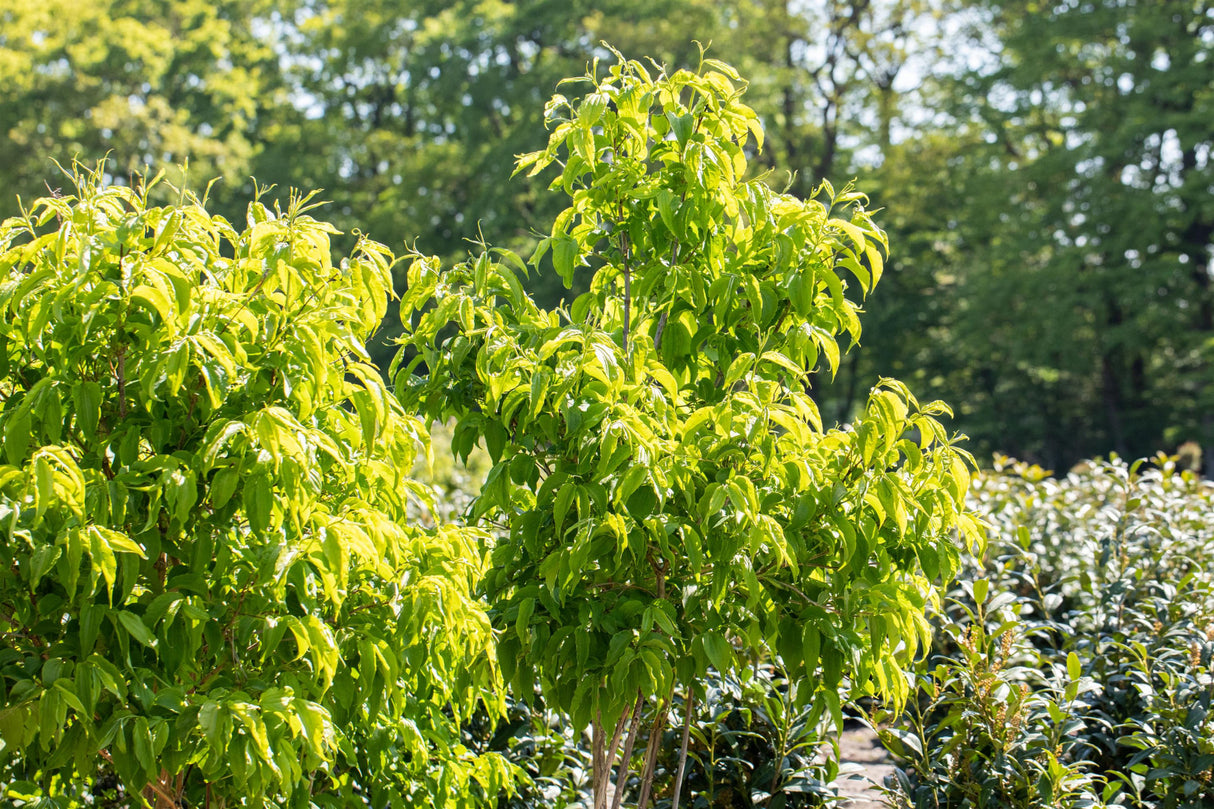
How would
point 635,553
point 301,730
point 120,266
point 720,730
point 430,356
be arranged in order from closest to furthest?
1. point 301,730
2. point 120,266
3. point 635,553
4. point 430,356
5. point 720,730

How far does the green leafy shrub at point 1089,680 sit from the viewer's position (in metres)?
3.62

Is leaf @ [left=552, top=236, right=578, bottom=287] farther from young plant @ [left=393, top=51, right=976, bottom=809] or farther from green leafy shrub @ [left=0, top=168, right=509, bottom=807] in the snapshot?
green leafy shrub @ [left=0, top=168, right=509, bottom=807]

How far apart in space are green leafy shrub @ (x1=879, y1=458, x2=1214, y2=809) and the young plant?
80cm

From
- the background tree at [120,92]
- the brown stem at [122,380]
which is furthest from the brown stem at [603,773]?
the background tree at [120,92]

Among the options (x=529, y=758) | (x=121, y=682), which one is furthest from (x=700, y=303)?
(x=529, y=758)

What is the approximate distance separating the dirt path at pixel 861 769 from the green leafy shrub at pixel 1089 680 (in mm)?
191

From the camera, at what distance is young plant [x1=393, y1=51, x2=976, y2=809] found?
253 cm

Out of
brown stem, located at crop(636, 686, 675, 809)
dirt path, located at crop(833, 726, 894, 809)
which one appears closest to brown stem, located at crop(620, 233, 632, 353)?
brown stem, located at crop(636, 686, 675, 809)

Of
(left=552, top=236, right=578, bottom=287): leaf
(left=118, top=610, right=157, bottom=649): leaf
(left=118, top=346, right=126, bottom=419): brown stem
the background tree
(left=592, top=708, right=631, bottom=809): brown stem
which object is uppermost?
the background tree

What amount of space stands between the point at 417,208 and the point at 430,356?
75.5ft

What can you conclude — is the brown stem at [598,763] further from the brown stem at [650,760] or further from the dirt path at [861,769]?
the dirt path at [861,769]

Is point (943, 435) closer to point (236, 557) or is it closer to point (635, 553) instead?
point (635, 553)

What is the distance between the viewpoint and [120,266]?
238cm

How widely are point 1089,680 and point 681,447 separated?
2223 millimetres
